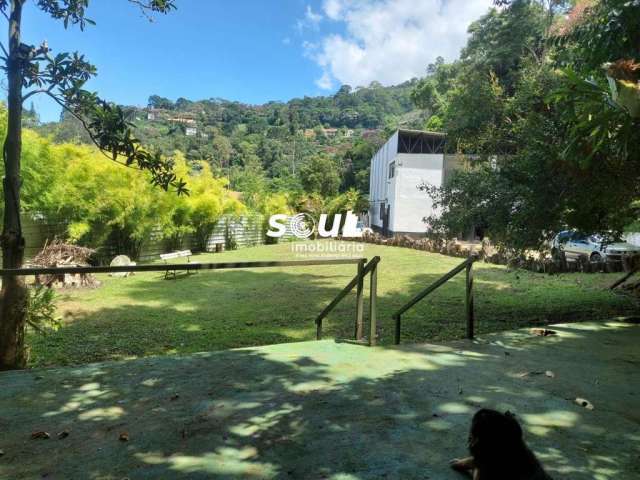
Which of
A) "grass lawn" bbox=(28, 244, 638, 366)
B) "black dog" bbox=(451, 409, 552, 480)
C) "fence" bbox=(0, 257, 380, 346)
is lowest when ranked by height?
"grass lawn" bbox=(28, 244, 638, 366)

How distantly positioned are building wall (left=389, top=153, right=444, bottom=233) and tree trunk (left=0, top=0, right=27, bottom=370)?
22.0 m

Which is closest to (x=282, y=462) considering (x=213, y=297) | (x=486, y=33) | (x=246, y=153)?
(x=213, y=297)

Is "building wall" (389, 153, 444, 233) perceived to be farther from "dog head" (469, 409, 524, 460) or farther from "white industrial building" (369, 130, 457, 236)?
"dog head" (469, 409, 524, 460)

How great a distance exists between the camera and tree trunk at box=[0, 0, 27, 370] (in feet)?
12.4

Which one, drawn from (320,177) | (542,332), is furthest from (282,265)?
(320,177)

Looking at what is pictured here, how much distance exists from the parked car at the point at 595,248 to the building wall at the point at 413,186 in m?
9.13

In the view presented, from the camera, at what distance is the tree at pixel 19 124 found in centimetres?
369

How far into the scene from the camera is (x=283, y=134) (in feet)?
237

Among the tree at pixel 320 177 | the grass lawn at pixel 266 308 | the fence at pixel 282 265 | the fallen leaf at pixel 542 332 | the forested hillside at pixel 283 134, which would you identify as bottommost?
the grass lawn at pixel 266 308

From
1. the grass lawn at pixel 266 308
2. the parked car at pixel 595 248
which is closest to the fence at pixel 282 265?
the grass lawn at pixel 266 308

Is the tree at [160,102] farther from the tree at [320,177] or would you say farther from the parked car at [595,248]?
the parked car at [595,248]

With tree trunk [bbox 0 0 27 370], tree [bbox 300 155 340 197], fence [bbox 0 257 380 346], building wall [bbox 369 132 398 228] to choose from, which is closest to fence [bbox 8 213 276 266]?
building wall [bbox 369 132 398 228]

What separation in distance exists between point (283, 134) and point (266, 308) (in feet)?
218

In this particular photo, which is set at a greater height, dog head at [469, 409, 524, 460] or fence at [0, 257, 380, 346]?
fence at [0, 257, 380, 346]
